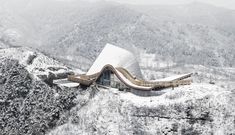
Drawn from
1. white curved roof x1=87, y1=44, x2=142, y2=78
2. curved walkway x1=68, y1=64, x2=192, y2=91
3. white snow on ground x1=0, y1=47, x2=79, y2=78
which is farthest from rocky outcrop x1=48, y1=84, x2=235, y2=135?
white snow on ground x1=0, y1=47, x2=79, y2=78

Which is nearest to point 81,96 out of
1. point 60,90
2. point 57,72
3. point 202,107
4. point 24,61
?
point 60,90

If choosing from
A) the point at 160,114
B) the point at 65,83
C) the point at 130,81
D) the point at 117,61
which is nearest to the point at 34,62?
the point at 65,83

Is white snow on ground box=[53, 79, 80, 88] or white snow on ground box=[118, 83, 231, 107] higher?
white snow on ground box=[118, 83, 231, 107]

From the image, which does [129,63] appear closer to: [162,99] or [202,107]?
[162,99]

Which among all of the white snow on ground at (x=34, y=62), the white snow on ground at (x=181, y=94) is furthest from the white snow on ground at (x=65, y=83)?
the white snow on ground at (x=181, y=94)

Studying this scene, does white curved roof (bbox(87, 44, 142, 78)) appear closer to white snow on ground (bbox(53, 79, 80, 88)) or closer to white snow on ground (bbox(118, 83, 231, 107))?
white snow on ground (bbox(53, 79, 80, 88))

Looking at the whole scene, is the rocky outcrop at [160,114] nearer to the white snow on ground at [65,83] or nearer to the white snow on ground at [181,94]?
the white snow on ground at [181,94]

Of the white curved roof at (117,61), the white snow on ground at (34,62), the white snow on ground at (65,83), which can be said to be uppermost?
the white curved roof at (117,61)
